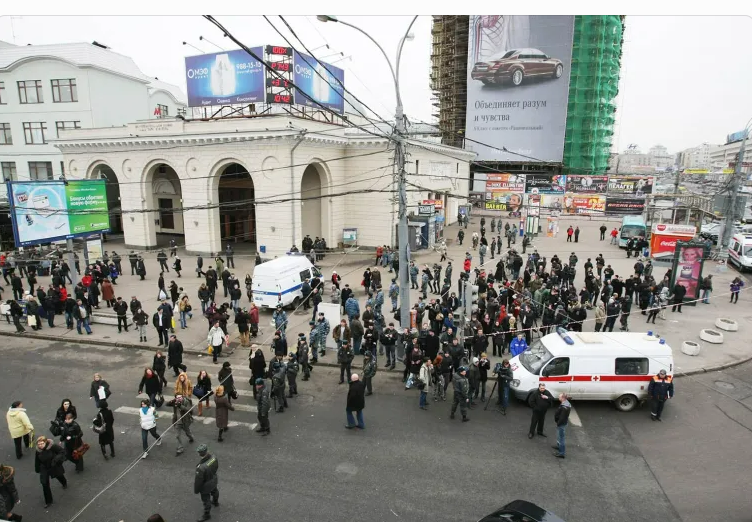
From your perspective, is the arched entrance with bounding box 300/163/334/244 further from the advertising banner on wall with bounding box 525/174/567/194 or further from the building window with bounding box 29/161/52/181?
the advertising banner on wall with bounding box 525/174/567/194

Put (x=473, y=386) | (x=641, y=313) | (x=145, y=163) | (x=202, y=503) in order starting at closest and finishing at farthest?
(x=202, y=503), (x=473, y=386), (x=641, y=313), (x=145, y=163)

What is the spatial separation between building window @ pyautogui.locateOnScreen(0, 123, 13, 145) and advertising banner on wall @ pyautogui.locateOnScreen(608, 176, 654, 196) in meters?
59.7

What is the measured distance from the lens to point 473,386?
11.6 m

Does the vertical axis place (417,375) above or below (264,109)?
below

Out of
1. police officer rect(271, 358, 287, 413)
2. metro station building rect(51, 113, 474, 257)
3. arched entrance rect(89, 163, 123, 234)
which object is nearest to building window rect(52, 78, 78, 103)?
arched entrance rect(89, 163, 123, 234)

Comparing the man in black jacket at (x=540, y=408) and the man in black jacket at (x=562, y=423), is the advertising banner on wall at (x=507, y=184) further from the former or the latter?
the man in black jacket at (x=562, y=423)

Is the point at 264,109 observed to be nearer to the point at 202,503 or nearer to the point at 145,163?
the point at 145,163

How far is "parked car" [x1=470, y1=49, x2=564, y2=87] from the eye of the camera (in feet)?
204

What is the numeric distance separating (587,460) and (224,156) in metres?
26.1

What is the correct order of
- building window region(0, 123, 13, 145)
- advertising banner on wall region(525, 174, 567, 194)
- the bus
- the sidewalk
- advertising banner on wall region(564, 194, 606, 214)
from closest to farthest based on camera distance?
1. the sidewalk
2. the bus
3. building window region(0, 123, 13, 145)
4. advertising banner on wall region(564, 194, 606, 214)
5. advertising banner on wall region(525, 174, 567, 194)

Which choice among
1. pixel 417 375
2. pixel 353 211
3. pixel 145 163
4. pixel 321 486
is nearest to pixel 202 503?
pixel 321 486

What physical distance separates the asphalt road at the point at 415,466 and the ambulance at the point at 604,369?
1.64ft

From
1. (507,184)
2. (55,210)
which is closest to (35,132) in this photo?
(55,210)

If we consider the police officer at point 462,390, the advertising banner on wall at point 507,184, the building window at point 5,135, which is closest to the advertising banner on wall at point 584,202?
the advertising banner on wall at point 507,184
